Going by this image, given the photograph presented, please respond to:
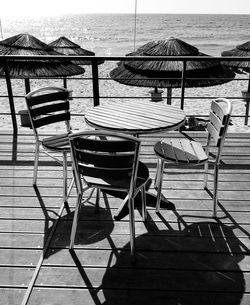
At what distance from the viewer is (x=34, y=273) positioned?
2105 millimetres

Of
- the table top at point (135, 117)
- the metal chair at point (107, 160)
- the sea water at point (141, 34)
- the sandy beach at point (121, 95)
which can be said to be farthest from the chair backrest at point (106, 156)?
the sea water at point (141, 34)

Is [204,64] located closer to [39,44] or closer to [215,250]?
[39,44]

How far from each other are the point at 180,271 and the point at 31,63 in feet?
16.2

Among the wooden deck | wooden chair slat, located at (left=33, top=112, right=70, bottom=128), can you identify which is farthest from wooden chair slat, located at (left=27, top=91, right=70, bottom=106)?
the wooden deck

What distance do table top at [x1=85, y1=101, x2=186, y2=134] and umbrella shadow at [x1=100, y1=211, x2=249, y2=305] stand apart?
751 millimetres

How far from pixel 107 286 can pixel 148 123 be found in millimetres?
1197

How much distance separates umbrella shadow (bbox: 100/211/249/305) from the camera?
1946mm

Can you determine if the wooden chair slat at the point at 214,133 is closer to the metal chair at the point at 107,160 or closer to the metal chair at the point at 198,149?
the metal chair at the point at 198,149

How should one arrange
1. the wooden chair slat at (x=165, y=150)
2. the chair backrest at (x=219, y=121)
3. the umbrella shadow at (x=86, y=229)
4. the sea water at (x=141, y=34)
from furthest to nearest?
1. the sea water at (x=141, y=34)
2. the wooden chair slat at (x=165, y=150)
3. the chair backrest at (x=219, y=121)
4. the umbrella shadow at (x=86, y=229)

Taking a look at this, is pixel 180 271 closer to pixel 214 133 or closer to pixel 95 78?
pixel 214 133

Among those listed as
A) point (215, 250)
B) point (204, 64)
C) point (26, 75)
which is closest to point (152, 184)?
point (215, 250)

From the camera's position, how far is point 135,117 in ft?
9.11

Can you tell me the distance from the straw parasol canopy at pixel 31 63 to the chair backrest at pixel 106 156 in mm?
3497

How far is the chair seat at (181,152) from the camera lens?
2.56 meters
